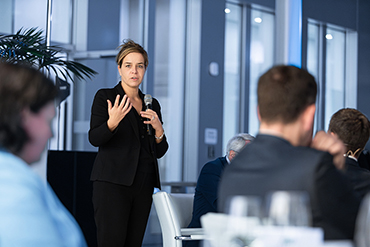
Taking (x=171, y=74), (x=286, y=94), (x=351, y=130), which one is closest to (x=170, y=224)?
(x=351, y=130)

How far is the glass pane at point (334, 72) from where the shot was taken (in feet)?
32.9

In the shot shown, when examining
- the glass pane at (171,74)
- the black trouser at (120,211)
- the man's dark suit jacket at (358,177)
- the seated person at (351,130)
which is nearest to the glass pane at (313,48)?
the glass pane at (171,74)

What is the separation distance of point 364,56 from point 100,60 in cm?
573

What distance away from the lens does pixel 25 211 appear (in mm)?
931

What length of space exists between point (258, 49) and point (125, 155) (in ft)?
21.2

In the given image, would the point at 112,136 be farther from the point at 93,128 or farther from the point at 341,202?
the point at 341,202

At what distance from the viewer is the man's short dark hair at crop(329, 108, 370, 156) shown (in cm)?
221

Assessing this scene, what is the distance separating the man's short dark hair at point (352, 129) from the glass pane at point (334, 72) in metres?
7.92

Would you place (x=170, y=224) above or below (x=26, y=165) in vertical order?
below

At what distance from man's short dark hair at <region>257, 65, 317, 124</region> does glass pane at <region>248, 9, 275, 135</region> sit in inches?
290

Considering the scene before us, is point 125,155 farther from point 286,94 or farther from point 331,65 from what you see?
point 331,65

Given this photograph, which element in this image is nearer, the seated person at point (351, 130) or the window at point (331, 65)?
the seated person at point (351, 130)

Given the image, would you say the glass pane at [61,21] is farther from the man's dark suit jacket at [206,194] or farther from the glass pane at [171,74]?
the man's dark suit jacket at [206,194]

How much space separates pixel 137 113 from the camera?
2.93 metres
